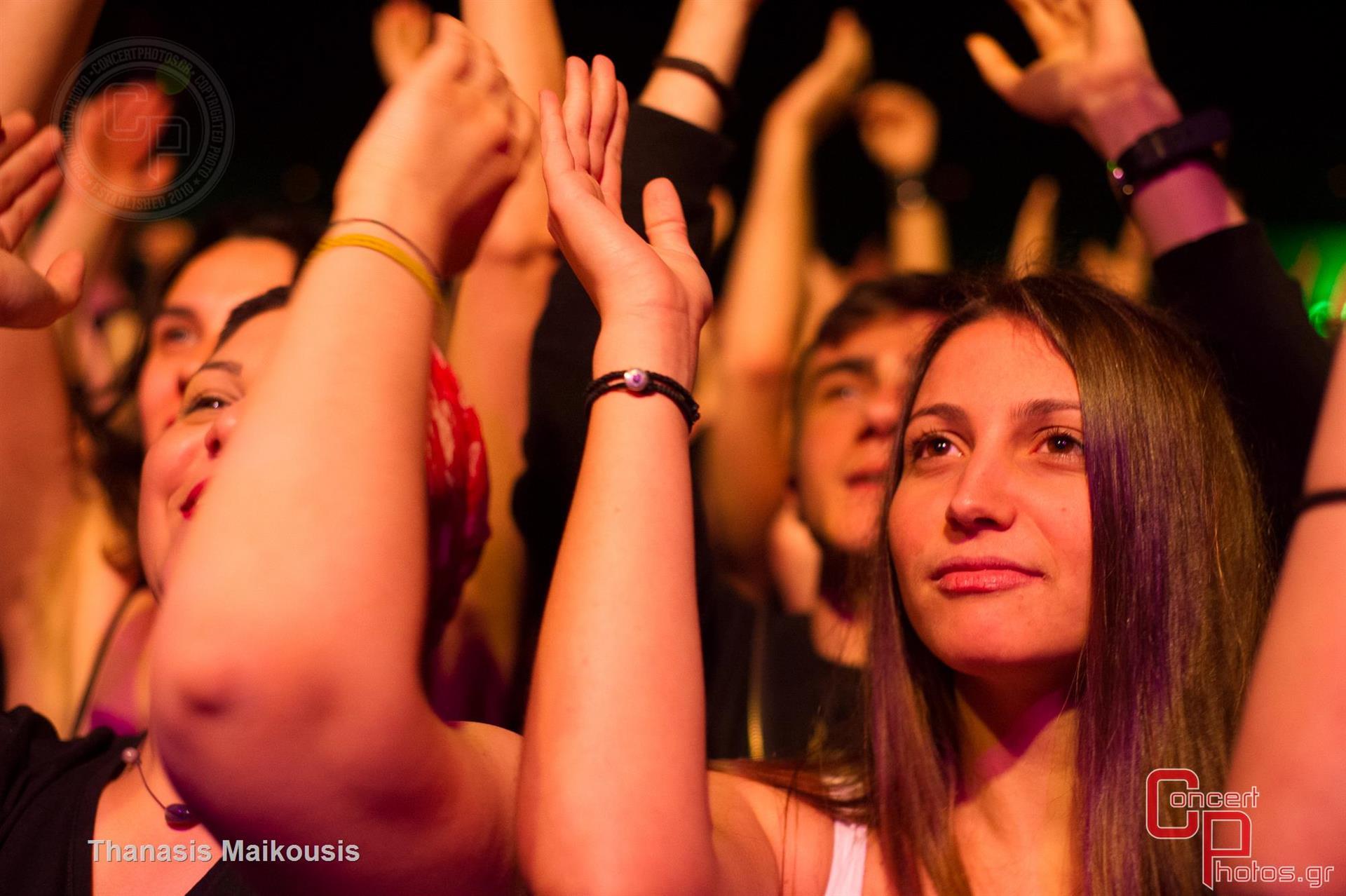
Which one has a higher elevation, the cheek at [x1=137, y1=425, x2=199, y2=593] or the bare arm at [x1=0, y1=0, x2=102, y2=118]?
the bare arm at [x1=0, y1=0, x2=102, y2=118]

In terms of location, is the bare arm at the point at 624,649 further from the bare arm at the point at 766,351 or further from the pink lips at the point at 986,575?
the bare arm at the point at 766,351

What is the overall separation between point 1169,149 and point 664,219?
819 millimetres

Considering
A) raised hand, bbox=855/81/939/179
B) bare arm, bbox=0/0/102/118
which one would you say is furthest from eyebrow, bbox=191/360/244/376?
raised hand, bbox=855/81/939/179

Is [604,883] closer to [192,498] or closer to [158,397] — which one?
[192,498]

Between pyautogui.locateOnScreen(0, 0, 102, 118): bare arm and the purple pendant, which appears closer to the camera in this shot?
the purple pendant

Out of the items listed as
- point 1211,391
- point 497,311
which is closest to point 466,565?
point 497,311

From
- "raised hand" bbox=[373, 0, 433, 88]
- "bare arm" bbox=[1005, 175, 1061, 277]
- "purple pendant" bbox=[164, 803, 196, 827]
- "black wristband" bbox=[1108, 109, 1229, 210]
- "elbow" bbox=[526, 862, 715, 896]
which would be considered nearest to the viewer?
"elbow" bbox=[526, 862, 715, 896]

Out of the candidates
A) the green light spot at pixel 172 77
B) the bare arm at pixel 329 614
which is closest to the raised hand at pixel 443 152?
the bare arm at pixel 329 614

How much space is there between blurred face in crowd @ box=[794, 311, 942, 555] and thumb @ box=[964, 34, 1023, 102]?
421 mm

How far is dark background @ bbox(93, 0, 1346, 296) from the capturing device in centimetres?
221

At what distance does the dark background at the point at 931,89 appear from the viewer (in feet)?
7.24

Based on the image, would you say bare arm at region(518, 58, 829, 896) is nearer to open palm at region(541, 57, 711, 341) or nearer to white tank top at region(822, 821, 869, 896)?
open palm at region(541, 57, 711, 341)

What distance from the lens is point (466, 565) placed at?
1.21m

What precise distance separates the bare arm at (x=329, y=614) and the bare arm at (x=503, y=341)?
59cm
